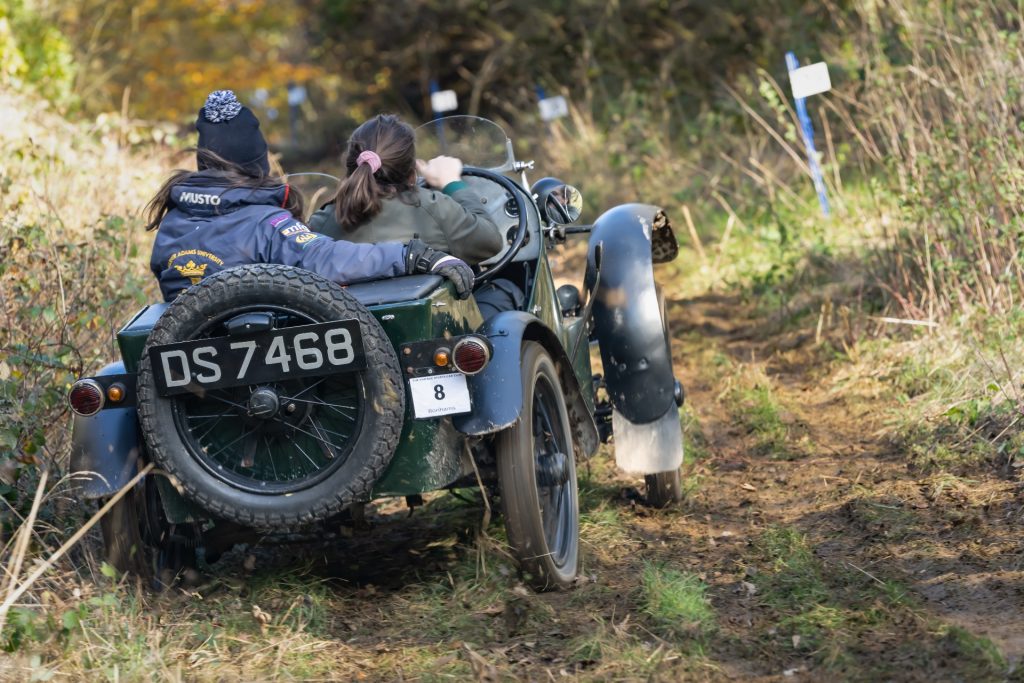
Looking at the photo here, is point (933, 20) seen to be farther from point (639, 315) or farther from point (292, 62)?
point (292, 62)

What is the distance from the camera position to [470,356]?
3.99 m

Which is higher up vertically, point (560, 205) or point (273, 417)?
point (560, 205)

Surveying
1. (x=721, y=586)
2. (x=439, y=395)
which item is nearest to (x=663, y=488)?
(x=721, y=586)

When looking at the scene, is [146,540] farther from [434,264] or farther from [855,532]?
[855,532]

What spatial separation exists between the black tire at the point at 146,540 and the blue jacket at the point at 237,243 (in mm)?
743

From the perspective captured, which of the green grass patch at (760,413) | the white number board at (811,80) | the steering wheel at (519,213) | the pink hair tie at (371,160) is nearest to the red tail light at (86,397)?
the pink hair tie at (371,160)

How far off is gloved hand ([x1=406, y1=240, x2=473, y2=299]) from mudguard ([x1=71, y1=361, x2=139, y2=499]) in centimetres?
103

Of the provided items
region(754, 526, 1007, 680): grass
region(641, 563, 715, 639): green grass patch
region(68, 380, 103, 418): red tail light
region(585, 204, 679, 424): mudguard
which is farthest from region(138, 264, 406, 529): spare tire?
region(585, 204, 679, 424): mudguard

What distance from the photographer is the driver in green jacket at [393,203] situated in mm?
4609

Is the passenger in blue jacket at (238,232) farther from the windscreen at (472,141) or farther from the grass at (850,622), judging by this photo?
the grass at (850,622)

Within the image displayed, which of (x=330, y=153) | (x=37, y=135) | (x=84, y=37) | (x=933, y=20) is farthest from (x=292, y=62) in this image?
(x=933, y=20)

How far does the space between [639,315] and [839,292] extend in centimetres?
351

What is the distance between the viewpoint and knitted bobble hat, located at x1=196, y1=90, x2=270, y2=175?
14.7 ft

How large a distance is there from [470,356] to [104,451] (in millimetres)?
1262
